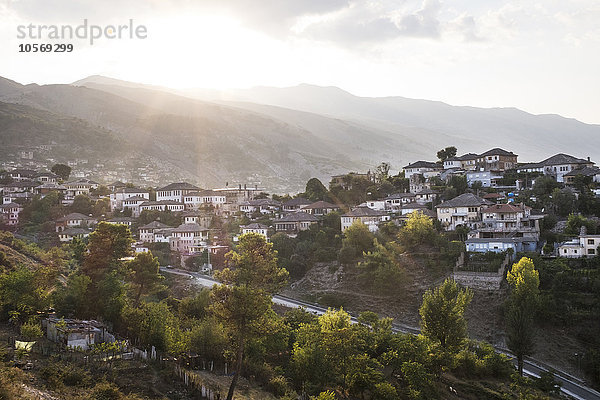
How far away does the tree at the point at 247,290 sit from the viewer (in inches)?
968

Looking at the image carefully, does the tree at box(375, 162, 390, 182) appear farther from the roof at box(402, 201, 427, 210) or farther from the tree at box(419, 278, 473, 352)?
the tree at box(419, 278, 473, 352)

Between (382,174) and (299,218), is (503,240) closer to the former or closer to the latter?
(299,218)

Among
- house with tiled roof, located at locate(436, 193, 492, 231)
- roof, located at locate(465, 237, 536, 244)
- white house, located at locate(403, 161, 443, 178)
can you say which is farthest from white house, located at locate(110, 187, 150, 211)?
roof, located at locate(465, 237, 536, 244)

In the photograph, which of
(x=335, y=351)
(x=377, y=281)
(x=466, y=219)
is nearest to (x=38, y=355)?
(x=335, y=351)

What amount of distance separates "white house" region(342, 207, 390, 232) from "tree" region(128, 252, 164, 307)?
30029 mm

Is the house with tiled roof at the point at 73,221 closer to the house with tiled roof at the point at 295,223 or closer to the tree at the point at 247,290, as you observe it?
the house with tiled roof at the point at 295,223

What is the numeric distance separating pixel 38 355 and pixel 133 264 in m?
16.3

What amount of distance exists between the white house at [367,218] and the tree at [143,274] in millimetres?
30029

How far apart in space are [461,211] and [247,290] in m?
41.5

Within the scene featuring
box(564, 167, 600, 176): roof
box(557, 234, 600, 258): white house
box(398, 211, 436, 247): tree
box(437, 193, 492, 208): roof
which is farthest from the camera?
box(564, 167, 600, 176): roof

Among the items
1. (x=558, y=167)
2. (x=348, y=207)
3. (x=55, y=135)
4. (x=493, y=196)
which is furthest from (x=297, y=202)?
(x=55, y=135)

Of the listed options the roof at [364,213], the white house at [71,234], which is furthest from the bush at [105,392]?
the white house at [71,234]

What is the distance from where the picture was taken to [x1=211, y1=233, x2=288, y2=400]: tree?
968 inches

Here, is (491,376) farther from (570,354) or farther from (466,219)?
(466,219)
